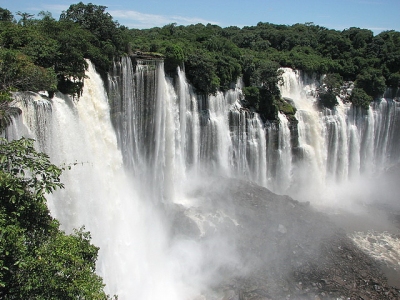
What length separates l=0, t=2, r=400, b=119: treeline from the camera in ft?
54.4

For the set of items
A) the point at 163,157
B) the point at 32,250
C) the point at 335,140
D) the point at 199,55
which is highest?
the point at 199,55

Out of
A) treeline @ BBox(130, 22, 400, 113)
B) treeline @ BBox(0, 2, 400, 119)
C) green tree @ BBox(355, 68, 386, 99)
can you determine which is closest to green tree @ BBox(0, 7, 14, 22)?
treeline @ BBox(0, 2, 400, 119)

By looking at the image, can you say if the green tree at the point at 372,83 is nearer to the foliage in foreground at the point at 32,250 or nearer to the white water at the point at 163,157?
the white water at the point at 163,157

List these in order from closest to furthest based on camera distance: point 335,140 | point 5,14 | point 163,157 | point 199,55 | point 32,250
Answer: point 32,250, point 163,157, point 199,55, point 5,14, point 335,140

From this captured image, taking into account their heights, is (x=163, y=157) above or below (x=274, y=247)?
above

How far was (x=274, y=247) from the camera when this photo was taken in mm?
20656

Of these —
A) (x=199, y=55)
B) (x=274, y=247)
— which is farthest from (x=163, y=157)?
(x=274, y=247)

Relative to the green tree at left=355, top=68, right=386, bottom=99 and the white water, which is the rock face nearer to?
the white water

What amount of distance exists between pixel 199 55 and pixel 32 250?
19775 mm

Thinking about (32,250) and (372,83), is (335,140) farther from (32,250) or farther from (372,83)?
(32,250)

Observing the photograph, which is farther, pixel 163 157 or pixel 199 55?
pixel 199 55

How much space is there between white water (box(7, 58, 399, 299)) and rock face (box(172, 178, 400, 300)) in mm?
643

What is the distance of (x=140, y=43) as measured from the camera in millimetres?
25641

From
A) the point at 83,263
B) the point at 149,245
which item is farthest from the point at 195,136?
the point at 83,263
